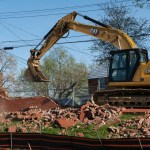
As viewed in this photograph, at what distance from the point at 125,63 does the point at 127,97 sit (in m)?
1.58

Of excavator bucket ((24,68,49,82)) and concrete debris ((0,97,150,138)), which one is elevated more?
excavator bucket ((24,68,49,82))

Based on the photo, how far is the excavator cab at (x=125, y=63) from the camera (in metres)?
19.5

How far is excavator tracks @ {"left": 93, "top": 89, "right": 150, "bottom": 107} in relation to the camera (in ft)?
62.4

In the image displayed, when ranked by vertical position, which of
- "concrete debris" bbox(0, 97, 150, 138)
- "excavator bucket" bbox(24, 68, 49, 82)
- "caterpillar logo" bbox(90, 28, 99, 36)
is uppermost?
"caterpillar logo" bbox(90, 28, 99, 36)

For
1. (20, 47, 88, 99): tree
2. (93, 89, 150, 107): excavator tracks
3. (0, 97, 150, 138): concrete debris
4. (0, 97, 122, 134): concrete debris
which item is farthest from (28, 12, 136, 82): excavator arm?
(20, 47, 88, 99): tree

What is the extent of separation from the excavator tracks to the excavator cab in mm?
623

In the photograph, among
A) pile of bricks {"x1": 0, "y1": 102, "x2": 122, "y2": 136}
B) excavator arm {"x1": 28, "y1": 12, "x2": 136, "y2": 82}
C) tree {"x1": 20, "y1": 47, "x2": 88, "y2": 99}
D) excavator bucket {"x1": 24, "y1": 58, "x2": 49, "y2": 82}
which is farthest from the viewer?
tree {"x1": 20, "y1": 47, "x2": 88, "y2": 99}

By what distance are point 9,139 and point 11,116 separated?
13.6 ft

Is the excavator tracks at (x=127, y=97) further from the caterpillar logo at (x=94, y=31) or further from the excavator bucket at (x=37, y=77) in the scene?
the excavator bucket at (x=37, y=77)

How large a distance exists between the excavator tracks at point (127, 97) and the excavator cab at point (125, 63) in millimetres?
623

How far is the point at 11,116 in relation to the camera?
17.8 metres

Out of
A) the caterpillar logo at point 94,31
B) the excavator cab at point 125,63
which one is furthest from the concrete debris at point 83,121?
the caterpillar logo at point 94,31

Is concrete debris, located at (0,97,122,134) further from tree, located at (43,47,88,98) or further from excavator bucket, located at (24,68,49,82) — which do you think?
tree, located at (43,47,88,98)

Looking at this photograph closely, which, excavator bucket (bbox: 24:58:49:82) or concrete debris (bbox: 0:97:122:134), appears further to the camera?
excavator bucket (bbox: 24:58:49:82)
